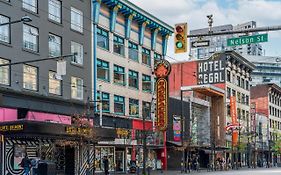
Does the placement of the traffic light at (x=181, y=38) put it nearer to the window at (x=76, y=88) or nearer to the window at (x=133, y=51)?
the window at (x=76, y=88)

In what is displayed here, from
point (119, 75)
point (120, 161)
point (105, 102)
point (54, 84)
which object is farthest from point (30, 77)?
point (120, 161)

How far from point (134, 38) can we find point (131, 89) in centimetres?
602

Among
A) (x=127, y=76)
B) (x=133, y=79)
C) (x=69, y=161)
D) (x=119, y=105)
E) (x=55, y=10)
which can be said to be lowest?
(x=69, y=161)

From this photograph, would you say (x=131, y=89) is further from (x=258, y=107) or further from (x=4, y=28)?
(x=258, y=107)

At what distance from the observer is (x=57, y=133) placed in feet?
133

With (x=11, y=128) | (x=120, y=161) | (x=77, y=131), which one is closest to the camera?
(x=11, y=128)

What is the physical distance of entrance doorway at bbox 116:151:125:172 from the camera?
Answer: 5669cm

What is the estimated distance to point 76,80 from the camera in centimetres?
4872

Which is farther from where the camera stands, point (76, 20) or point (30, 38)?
point (76, 20)

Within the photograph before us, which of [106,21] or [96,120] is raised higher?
[106,21]

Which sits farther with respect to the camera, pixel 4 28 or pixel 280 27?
pixel 4 28

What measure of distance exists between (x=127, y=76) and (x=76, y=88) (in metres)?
10.4

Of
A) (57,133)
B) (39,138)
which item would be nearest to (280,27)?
(57,133)

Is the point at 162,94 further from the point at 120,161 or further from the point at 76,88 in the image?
the point at 76,88
